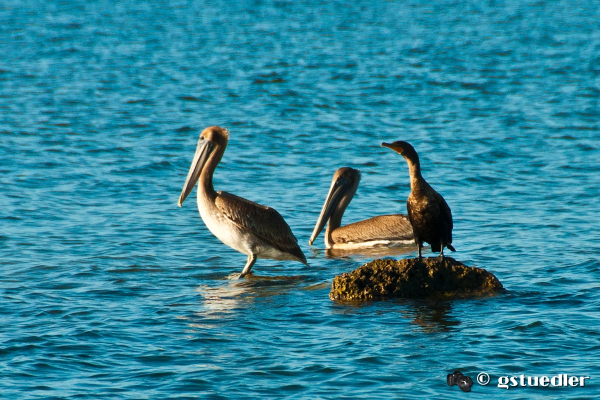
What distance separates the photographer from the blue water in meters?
6.23

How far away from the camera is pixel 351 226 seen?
37.0ft

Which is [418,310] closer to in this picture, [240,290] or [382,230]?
[240,290]

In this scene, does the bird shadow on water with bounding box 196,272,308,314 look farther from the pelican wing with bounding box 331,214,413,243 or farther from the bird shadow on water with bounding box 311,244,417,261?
the pelican wing with bounding box 331,214,413,243

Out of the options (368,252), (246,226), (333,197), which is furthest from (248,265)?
(333,197)

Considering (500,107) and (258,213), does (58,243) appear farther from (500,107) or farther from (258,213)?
(500,107)

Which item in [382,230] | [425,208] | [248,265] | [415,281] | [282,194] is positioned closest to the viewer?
[425,208]

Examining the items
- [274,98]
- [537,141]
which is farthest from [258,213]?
[274,98]

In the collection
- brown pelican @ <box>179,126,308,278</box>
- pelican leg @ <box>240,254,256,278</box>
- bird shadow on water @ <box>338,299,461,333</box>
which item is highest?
brown pelican @ <box>179,126,308,278</box>

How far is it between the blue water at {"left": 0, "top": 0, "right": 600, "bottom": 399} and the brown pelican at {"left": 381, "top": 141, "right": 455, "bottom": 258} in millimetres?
607

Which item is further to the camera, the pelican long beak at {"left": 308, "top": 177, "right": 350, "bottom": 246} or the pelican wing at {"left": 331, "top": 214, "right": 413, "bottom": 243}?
the pelican long beak at {"left": 308, "top": 177, "right": 350, "bottom": 246}

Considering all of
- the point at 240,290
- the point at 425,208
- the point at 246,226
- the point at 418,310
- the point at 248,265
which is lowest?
the point at 418,310

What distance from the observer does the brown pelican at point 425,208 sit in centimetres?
729

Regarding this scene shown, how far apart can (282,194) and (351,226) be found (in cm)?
192

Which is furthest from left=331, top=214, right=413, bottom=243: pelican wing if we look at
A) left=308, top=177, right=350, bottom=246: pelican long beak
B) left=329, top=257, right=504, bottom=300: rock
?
left=329, top=257, right=504, bottom=300: rock
